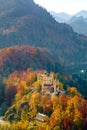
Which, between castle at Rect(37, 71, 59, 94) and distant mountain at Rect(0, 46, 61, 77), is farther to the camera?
distant mountain at Rect(0, 46, 61, 77)

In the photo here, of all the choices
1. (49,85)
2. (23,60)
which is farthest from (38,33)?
(49,85)

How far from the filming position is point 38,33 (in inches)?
6599

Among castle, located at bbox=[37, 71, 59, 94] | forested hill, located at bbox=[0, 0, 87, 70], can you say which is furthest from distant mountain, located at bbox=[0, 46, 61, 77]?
forested hill, located at bbox=[0, 0, 87, 70]

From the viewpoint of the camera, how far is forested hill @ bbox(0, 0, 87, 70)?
159 m

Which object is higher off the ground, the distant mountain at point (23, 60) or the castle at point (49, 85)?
the castle at point (49, 85)

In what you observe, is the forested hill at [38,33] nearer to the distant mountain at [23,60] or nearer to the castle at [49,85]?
the distant mountain at [23,60]

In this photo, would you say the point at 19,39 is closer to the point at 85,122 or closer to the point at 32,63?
the point at 32,63

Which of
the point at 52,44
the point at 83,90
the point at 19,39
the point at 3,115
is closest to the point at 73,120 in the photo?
the point at 3,115

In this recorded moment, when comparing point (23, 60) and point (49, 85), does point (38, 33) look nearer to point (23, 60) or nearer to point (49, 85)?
point (23, 60)

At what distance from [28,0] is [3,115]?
12314 centimetres

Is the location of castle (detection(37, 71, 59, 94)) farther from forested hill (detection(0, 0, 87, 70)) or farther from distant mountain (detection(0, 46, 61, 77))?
forested hill (detection(0, 0, 87, 70))

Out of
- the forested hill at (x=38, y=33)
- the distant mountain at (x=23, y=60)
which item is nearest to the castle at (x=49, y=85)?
the distant mountain at (x=23, y=60)

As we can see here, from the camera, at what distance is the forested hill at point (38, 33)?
6250 inches

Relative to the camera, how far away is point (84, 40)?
190m
